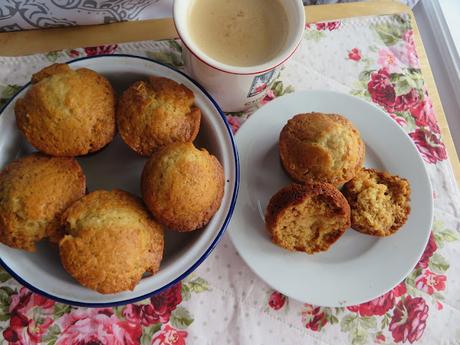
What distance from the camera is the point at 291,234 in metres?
0.96

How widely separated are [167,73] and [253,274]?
0.49 metres

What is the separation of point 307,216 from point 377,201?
169 mm

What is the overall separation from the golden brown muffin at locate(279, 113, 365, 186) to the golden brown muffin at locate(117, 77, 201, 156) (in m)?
0.23

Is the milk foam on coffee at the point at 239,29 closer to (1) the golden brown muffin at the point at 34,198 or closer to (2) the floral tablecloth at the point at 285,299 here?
(2) the floral tablecloth at the point at 285,299

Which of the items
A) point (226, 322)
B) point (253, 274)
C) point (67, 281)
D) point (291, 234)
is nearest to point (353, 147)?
point (291, 234)

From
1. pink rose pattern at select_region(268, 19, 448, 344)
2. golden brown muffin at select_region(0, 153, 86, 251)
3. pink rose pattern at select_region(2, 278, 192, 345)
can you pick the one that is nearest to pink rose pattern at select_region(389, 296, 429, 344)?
pink rose pattern at select_region(268, 19, 448, 344)

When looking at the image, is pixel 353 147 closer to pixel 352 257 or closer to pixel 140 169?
pixel 352 257

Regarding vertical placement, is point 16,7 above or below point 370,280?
above

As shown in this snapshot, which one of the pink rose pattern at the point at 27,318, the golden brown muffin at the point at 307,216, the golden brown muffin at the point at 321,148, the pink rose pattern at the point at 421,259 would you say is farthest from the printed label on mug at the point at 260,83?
the pink rose pattern at the point at 27,318

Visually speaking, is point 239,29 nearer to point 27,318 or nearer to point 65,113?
point 65,113

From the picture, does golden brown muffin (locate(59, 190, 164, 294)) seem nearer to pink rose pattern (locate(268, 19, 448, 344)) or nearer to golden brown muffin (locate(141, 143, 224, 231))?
golden brown muffin (locate(141, 143, 224, 231))

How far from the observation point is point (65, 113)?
80 centimetres

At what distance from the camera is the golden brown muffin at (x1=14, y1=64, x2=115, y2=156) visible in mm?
804

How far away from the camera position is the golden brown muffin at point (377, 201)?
3.18 feet
